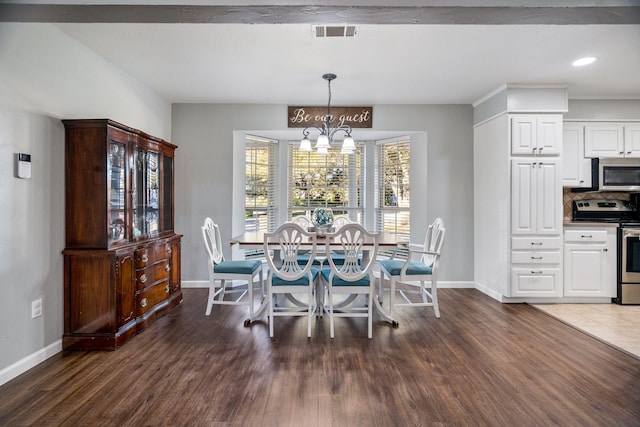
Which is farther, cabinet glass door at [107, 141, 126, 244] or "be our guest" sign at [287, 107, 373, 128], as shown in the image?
"be our guest" sign at [287, 107, 373, 128]

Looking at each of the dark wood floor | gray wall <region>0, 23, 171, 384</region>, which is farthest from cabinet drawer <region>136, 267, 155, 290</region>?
gray wall <region>0, 23, 171, 384</region>

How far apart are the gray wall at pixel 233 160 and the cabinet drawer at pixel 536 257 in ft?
2.48

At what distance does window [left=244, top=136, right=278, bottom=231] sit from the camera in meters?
5.04

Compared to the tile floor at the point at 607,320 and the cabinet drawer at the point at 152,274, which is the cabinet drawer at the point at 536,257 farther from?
the cabinet drawer at the point at 152,274

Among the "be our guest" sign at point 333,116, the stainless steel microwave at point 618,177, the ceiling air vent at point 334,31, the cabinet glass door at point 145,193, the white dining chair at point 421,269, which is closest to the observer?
the ceiling air vent at point 334,31

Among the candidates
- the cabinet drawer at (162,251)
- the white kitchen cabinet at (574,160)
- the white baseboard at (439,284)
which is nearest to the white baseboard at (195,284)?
the white baseboard at (439,284)

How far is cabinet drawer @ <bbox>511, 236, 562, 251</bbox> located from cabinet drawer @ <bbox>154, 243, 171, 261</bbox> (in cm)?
401

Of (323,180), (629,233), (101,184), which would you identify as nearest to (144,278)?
(101,184)

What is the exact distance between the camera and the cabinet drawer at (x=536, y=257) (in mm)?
3906

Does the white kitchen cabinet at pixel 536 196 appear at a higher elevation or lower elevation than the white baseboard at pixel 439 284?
higher

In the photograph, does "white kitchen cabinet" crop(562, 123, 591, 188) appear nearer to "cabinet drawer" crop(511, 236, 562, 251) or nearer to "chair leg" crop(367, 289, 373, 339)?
"cabinet drawer" crop(511, 236, 562, 251)

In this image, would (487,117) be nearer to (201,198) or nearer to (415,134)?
(415,134)

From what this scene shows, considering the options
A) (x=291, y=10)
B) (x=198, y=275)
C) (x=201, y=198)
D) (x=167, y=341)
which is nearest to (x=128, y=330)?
(x=167, y=341)

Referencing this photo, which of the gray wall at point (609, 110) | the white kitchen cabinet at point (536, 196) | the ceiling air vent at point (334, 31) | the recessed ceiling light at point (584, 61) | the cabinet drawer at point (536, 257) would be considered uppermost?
the recessed ceiling light at point (584, 61)
